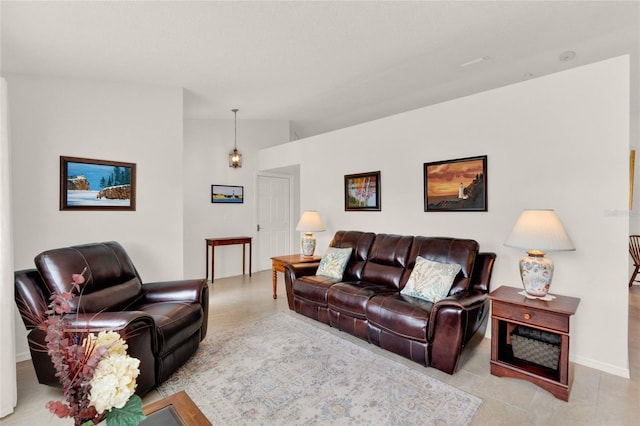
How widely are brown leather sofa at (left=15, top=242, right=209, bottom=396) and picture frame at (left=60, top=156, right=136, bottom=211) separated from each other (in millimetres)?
643

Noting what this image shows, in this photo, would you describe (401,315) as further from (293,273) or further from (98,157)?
(98,157)

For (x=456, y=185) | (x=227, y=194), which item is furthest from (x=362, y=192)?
(x=227, y=194)

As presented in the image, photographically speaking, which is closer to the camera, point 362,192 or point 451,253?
point 451,253

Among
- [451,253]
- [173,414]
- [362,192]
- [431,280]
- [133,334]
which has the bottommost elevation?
[173,414]

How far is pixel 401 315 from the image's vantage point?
2473 mm

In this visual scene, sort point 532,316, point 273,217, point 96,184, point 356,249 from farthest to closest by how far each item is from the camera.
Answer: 1. point 273,217
2. point 356,249
3. point 96,184
4. point 532,316

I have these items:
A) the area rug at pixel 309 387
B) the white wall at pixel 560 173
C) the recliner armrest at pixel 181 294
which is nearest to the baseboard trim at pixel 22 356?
the recliner armrest at pixel 181 294

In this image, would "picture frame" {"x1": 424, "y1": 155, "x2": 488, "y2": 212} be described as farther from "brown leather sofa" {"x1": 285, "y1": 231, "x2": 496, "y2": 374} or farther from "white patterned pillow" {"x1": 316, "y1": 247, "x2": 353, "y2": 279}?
"white patterned pillow" {"x1": 316, "y1": 247, "x2": 353, "y2": 279}

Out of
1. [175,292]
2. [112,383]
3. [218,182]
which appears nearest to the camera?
[112,383]

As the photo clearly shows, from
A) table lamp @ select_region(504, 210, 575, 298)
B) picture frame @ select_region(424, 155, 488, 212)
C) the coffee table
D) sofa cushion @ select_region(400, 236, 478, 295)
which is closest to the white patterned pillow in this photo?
sofa cushion @ select_region(400, 236, 478, 295)

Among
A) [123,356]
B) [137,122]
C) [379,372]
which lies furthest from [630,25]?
[137,122]

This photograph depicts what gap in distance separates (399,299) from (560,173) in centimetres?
175

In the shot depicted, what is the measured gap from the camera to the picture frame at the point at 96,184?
3.00m

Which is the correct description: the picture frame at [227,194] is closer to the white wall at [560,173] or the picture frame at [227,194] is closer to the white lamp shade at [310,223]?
the white lamp shade at [310,223]
